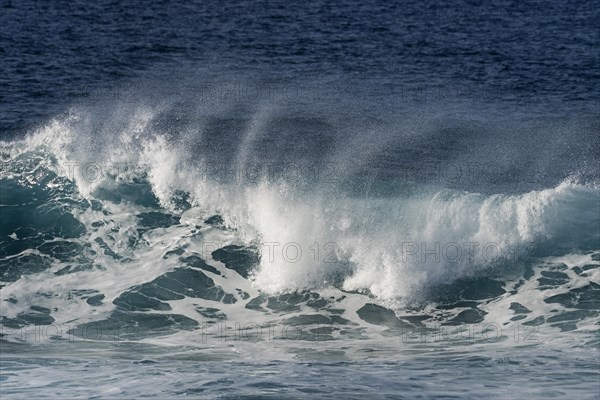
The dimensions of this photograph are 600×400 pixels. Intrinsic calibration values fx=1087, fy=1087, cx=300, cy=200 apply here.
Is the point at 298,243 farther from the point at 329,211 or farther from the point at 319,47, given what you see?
the point at 319,47

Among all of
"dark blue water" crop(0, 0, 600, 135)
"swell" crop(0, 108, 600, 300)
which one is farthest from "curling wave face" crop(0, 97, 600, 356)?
"dark blue water" crop(0, 0, 600, 135)

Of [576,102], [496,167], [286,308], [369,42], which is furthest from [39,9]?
[286,308]

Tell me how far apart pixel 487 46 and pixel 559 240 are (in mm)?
29468

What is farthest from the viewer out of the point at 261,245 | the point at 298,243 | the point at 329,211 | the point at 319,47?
the point at 319,47

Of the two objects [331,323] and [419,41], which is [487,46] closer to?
[419,41]

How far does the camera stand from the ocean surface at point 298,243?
19.4 m

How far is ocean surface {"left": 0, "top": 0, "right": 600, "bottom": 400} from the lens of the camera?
19.4 meters

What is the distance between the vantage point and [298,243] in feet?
80.7

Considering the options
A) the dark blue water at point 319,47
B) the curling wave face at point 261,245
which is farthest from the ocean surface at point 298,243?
the dark blue water at point 319,47

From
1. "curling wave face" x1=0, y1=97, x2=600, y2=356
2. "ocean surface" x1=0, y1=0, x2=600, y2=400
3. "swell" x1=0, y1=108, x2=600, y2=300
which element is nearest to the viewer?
"ocean surface" x1=0, y1=0, x2=600, y2=400

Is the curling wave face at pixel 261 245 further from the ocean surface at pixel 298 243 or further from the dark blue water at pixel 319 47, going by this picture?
the dark blue water at pixel 319 47

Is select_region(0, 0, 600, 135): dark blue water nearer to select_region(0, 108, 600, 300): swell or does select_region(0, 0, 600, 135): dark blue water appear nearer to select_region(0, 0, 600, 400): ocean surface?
select_region(0, 0, 600, 400): ocean surface

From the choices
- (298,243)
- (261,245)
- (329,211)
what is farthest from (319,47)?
(298,243)

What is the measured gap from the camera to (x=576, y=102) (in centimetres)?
4347
